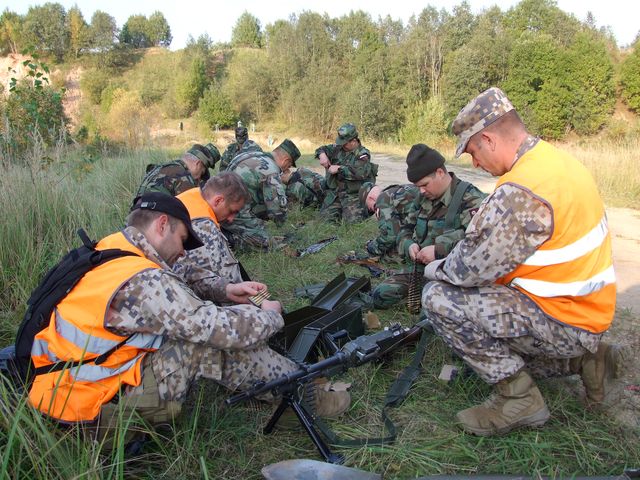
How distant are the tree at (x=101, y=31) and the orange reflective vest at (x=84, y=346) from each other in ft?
198

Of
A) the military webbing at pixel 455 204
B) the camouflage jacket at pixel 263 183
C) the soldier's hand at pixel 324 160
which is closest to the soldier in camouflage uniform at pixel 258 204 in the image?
the camouflage jacket at pixel 263 183

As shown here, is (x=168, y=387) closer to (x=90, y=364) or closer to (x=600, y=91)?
(x=90, y=364)

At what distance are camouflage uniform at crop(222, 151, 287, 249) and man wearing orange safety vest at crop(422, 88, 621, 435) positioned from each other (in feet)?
12.7

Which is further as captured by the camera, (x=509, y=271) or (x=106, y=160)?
(x=106, y=160)

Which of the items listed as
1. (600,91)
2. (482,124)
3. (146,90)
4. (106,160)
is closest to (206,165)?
(106,160)

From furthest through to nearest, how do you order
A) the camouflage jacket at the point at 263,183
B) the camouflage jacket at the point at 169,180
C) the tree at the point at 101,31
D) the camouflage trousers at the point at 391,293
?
the tree at the point at 101,31 < the camouflage jacket at the point at 263,183 < the camouflage jacket at the point at 169,180 < the camouflage trousers at the point at 391,293

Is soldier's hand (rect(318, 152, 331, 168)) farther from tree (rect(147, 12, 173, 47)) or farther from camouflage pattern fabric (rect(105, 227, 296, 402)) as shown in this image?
tree (rect(147, 12, 173, 47))

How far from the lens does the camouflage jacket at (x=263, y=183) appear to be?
699cm

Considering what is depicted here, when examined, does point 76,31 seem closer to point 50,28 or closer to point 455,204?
point 50,28

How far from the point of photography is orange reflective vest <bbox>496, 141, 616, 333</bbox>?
2.52m

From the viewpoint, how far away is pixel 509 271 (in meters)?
2.64

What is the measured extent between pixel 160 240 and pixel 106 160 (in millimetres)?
8508

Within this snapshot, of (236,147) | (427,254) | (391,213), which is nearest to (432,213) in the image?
(427,254)

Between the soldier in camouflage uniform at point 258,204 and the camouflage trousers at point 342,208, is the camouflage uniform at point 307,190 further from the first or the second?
the soldier in camouflage uniform at point 258,204
